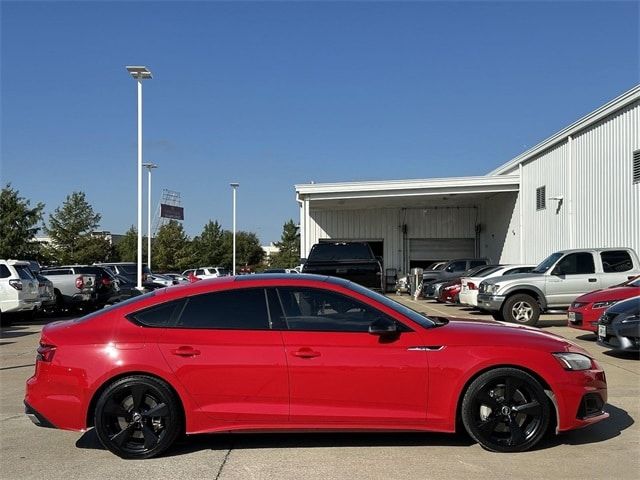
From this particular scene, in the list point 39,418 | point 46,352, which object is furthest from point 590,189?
point 39,418

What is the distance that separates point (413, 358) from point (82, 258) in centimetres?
4848

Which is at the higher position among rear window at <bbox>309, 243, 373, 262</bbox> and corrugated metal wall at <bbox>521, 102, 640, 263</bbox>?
corrugated metal wall at <bbox>521, 102, 640, 263</bbox>

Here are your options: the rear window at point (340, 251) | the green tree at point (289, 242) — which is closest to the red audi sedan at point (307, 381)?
the rear window at point (340, 251)

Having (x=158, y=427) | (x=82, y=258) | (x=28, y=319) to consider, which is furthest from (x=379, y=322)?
(x=82, y=258)

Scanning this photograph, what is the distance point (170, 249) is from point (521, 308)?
1995 inches

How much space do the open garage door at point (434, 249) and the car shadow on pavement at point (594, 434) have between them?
3332 centimetres

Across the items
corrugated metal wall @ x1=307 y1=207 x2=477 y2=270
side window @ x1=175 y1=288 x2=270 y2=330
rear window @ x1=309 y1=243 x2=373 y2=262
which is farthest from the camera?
corrugated metal wall @ x1=307 y1=207 x2=477 y2=270

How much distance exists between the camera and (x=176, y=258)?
2450 inches

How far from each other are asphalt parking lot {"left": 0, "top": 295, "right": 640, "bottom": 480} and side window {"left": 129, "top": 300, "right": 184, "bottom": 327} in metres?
1.10

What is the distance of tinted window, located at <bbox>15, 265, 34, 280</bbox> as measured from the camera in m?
16.2

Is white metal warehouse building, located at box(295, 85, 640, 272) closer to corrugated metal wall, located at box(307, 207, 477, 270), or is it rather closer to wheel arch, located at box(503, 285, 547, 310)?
corrugated metal wall, located at box(307, 207, 477, 270)

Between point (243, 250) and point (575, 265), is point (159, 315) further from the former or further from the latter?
point (243, 250)

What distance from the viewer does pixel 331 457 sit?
202 inches

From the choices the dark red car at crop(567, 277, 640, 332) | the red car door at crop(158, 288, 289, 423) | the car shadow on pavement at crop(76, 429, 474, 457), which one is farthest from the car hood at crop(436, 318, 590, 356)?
the dark red car at crop(567, 277, 640, 332)
